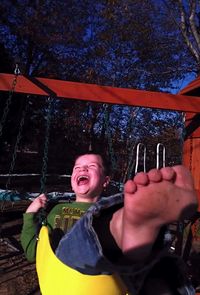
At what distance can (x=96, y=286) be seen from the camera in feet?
4.38

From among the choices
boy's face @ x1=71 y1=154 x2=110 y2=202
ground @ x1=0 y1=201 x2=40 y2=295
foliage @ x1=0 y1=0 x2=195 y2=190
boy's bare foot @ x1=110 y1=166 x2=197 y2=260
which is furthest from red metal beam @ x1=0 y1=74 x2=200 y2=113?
foliage @ x1=0 y1=0 x2=195 y2=190

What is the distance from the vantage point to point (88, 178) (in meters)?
2.03

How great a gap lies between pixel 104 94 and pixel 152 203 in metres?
2.44

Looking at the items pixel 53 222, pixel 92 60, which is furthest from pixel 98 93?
pixel 92 60

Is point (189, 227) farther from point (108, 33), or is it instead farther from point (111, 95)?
point (108, 33)

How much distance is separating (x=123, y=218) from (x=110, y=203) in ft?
0.42

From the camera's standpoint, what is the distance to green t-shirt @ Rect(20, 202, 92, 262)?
6.26 ft

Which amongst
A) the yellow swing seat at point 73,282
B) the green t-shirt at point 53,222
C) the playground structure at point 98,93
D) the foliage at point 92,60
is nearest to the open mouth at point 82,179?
the green t-shirt at point 53,222

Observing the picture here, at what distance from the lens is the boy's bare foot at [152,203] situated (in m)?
1.10

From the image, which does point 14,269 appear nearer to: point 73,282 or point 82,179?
point 82,179

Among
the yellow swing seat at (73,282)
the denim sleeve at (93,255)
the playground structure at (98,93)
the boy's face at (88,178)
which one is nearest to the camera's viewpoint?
the denim sleeve at (93,255)

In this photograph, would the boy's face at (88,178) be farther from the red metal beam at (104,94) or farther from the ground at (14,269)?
the ground at (14,269)

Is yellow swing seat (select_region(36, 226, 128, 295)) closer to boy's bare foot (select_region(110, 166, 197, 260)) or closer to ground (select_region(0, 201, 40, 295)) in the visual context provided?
boy's bare foot (select_region(110, 166, 197, 260))

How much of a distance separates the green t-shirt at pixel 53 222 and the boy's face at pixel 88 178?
54mm
